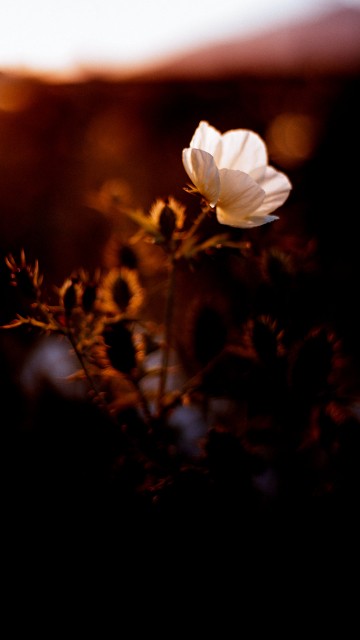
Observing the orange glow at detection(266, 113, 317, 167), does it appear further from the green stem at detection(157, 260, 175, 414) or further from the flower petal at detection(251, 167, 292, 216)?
the green stem at detection(157, 260, 175, 414)

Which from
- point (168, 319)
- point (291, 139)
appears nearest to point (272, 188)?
point (168, 319)

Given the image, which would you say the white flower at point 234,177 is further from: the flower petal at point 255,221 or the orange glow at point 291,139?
the orange glow at point 291,139

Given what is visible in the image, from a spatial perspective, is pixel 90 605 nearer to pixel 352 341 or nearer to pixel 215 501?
pixel 215 501

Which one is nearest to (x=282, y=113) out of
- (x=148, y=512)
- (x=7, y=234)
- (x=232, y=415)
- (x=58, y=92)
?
(x=58, y=92)

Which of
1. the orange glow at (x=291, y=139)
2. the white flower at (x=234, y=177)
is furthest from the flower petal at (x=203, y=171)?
the orange glow at (x=291, y=139)

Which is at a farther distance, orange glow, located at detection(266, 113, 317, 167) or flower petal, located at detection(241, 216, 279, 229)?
orange glow, located at detection(266, 113, 317, 167)

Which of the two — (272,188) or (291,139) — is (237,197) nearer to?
(272,188)

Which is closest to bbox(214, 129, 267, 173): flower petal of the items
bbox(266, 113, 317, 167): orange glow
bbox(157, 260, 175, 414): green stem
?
bbox(157, 260, 175, 414): green stem

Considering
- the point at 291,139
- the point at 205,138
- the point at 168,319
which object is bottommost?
the point at 168,319
